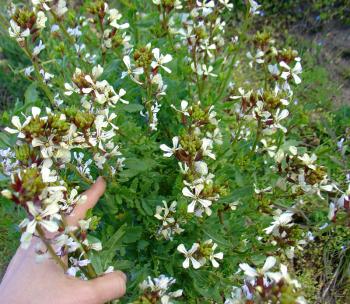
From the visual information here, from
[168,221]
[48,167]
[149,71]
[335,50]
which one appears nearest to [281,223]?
[168,221]

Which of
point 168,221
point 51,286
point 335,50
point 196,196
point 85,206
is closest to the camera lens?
point 51,286

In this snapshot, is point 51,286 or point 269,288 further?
point 51,286

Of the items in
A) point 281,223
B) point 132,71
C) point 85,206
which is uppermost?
point 132,71

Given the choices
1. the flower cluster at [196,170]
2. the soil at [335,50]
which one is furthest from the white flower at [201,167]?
the soil at [335,50]

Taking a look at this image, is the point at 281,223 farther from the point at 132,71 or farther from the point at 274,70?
the point at 132,71

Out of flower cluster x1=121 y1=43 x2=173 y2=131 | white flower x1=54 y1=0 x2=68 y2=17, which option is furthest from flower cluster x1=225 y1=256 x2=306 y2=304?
white flower x1=54 y1=0 x2=68 y2=17

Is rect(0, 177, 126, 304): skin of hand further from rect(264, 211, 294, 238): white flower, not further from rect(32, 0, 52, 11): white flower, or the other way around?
rect(32, 0, 52, 11): white flower

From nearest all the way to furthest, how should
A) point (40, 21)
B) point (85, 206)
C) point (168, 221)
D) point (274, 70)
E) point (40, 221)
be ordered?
point (40, 221) → point (85, 206) → point (40, 21) → point (168, 221) → point (274, 70)

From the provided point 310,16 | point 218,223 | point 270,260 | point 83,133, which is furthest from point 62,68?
point 310,16
